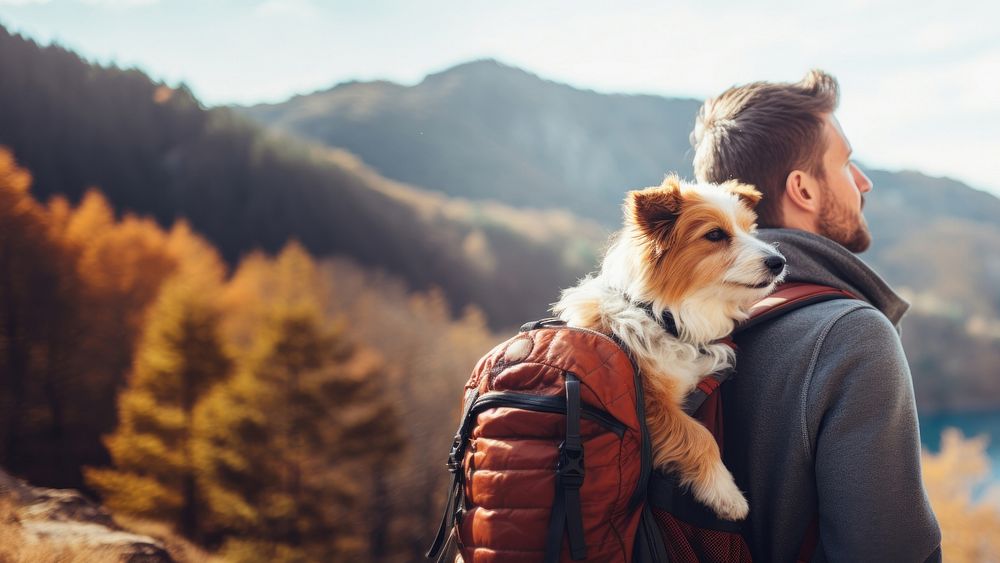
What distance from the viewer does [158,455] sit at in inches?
771

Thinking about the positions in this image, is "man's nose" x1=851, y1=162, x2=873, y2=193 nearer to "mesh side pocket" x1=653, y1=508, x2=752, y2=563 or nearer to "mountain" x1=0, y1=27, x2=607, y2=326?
"mesh side pocket" x1=653, y1=508, x2=752, y2=563

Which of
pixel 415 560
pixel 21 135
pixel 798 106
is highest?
pixel 21 135

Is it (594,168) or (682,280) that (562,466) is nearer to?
(682,280)

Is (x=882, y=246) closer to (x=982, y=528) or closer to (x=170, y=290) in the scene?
(x=982, y=528)

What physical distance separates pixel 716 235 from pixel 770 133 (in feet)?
1.56

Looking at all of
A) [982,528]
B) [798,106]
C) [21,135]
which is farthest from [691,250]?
Answer: [982,528]

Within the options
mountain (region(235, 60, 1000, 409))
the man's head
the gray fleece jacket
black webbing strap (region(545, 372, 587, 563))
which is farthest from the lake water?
black webbing strap (region(545, 372, 587, 563))

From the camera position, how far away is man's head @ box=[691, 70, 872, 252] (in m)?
2.64

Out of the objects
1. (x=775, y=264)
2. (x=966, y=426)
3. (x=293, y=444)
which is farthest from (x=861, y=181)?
(x=966, y=426)

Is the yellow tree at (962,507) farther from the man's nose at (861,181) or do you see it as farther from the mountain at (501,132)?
the man's nose at (861,181)

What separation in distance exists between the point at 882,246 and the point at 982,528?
264 feet

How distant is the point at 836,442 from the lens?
74.3 inches

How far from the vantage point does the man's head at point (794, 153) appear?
8.67 ft

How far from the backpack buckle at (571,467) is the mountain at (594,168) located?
64.2 m
